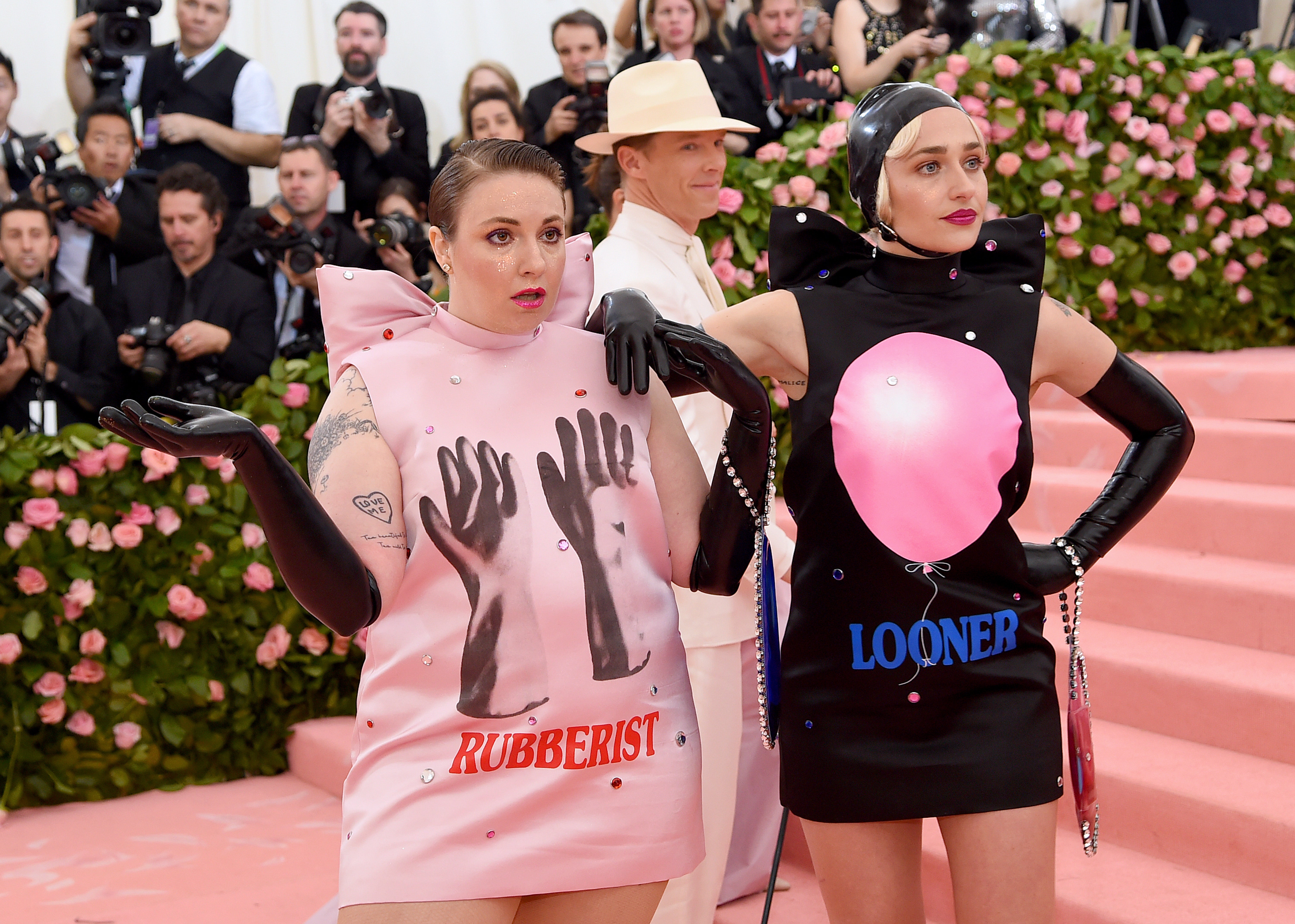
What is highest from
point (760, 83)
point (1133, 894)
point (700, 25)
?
point (700, 25)

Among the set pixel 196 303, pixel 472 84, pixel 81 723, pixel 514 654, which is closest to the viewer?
pixel 514 654

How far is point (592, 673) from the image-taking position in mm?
1760

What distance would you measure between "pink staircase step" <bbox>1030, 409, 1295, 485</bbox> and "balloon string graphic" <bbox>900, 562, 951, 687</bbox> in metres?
2.28

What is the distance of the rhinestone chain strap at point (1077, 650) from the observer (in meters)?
2.09

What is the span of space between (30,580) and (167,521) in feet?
1.40

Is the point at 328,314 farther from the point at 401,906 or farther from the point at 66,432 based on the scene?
the point at 66,432

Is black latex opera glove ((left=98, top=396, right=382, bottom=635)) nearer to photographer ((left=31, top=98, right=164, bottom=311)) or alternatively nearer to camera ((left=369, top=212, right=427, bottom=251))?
Answer: camera ((left=369, top=212, right=427, bottom=251))

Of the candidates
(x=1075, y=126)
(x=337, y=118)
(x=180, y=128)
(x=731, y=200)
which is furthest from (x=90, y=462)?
(x=1075, y=126)

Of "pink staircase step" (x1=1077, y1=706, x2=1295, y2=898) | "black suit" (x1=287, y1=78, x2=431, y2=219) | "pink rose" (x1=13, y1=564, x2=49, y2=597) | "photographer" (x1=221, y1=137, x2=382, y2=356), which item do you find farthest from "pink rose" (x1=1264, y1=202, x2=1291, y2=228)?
"pink rose" (x1=13, y1=564, x2=49, y2=597)

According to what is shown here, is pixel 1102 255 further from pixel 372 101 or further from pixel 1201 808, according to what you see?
pixel 372 101

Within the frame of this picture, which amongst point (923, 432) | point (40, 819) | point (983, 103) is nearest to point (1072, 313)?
point (923, 432)

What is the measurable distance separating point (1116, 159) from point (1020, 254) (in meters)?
3.25

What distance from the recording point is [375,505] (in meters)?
1.75

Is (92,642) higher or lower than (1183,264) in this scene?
lower
